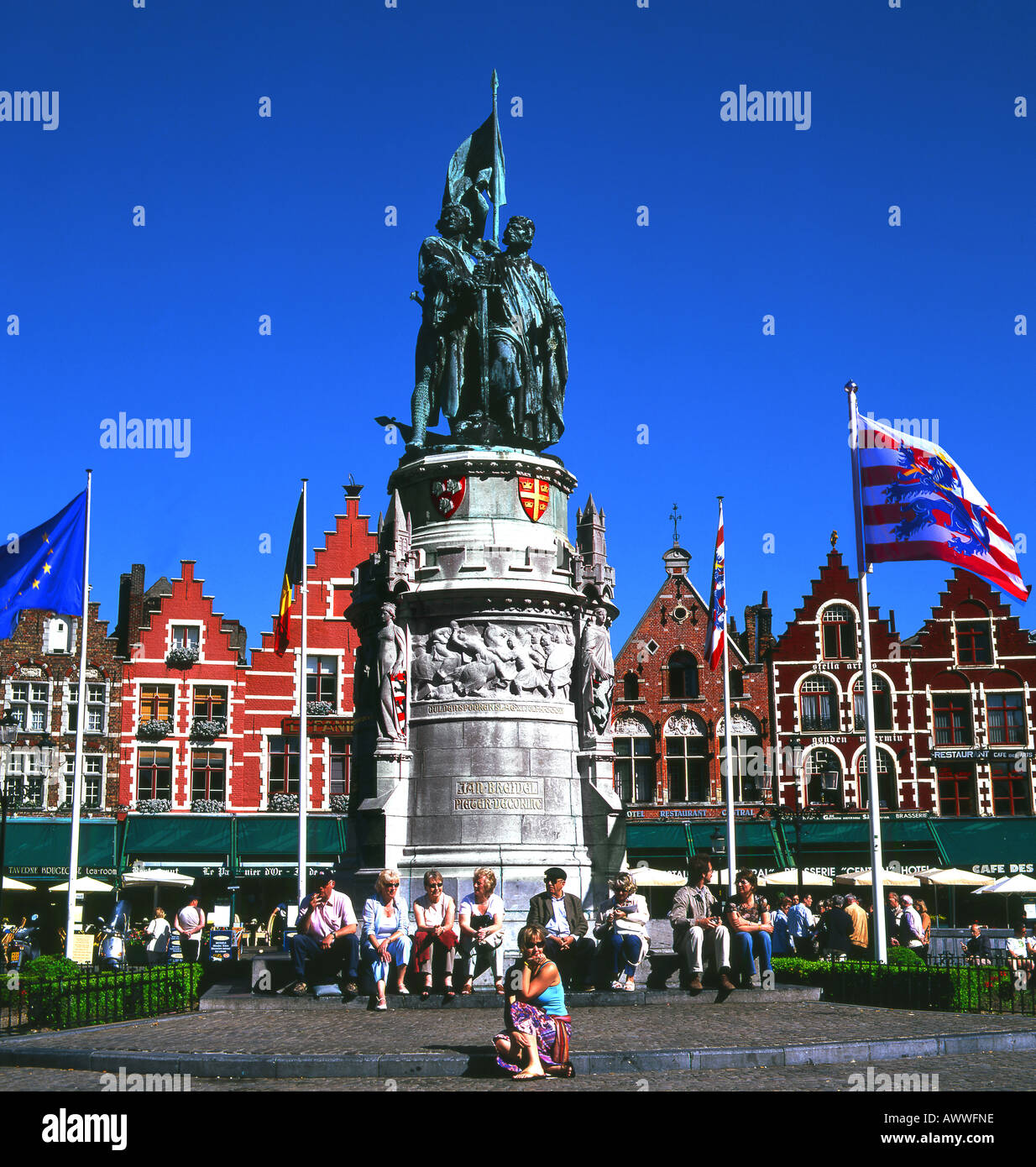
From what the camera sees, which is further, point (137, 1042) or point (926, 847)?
point (926, 847)

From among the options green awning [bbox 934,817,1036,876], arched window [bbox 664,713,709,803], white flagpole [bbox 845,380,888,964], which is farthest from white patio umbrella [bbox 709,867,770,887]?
white flagpole [bbox 845,380,888,964]

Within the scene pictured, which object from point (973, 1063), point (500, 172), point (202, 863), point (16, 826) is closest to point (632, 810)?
point (202, 863)

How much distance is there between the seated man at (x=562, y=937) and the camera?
56.2 feet

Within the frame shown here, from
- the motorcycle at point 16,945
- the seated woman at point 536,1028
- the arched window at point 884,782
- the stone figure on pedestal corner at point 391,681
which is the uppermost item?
the stone figure on pedestal corner at point 391,681

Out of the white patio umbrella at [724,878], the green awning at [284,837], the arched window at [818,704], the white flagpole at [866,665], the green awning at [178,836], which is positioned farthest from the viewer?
the arched window at [818,704]

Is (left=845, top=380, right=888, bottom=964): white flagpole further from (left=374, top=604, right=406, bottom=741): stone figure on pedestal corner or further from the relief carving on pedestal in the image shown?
(left=374, top=604, right=406, bottom=741): stone figure on pedestal corner

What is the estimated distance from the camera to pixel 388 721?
20438mm

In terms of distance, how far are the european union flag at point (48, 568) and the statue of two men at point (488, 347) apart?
7.87 meters

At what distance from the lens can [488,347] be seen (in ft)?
74.6

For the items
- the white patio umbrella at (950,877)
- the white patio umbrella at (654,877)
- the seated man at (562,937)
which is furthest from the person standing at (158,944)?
the white patio umbrella at (950,877)

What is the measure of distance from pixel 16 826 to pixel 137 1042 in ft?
113

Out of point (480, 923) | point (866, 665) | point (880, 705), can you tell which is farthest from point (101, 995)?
point (880, 705)

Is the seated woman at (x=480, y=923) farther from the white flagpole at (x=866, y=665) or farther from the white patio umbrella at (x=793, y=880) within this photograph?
the white patio umbrella at (x=793, y=880)
